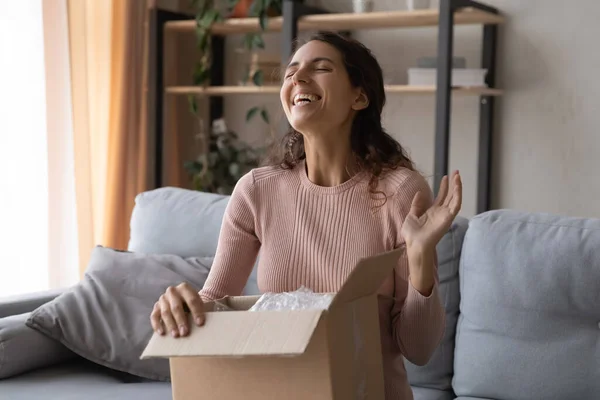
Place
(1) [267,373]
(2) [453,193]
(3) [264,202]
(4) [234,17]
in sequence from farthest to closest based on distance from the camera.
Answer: (4) [234,17]
(3) [264,202]
(2) [453,193]
(1) [267,373]

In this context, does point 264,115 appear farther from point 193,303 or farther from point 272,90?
point 193,303

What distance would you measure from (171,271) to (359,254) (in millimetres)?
804

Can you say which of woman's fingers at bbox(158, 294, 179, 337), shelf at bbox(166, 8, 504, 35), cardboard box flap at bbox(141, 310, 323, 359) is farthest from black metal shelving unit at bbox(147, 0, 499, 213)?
cardboard box flap at bbox(141, 310, 323, 359)

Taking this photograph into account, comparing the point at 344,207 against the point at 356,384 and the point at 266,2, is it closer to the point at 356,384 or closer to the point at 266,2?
the point at 356,384

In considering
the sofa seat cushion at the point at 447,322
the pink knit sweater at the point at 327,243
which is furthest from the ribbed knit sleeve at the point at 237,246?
the sofa seat cushion at the point at 447,322

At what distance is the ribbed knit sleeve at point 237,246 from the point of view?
1.54 meters

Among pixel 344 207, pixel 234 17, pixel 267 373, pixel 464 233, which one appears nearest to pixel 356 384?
pixel 267 373

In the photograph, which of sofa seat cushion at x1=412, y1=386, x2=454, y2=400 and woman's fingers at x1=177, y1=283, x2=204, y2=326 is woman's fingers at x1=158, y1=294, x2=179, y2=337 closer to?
woman's fingers at x1=177, y1=283, x2=204, y2=326

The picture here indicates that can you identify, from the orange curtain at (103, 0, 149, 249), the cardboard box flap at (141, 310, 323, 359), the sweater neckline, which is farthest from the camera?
the orange curtain at (103, 0, 149, 249)

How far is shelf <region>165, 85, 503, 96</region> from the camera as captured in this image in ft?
9.38

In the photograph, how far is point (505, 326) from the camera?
1817 millimetres

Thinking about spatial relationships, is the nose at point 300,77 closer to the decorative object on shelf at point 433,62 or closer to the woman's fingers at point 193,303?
the woman's fingers at point 193,303

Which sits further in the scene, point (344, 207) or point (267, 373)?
point (344, 207)

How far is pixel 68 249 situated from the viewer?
2.93 meters
